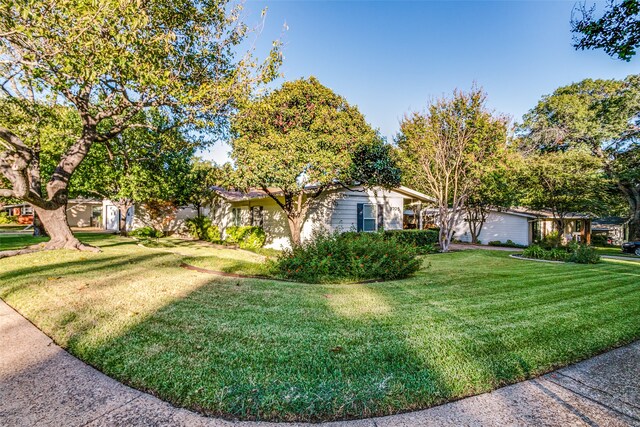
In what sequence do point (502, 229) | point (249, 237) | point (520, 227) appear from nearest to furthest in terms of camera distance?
point (249, 237)
point (520, 227)
point (502, 229)

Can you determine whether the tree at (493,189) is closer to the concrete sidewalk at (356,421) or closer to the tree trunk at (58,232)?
the concrete sidewalk at (356,421)

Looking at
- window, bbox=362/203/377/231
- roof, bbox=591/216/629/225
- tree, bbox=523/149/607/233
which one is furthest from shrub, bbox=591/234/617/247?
window, bbox=362/203/377/231

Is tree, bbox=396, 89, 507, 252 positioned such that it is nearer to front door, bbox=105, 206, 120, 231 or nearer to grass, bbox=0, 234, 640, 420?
grass, bbox=0, 234, 640, 420

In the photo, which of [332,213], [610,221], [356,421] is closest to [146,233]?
[332,213]

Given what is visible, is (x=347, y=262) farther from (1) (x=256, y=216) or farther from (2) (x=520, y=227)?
(2) (x=520, y=227)

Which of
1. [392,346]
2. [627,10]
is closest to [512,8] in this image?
[627,10]

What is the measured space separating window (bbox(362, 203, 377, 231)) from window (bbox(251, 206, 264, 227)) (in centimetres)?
598

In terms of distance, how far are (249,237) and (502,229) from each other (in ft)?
63.7

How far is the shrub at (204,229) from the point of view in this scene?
2091 cm

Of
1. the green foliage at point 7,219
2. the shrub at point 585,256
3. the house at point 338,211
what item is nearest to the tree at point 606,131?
the house at point 338,211

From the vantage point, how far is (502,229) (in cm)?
2423

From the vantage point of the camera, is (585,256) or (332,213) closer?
(585,256)

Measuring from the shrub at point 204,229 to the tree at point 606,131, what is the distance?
2212 cm

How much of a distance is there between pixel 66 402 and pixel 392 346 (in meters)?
2.85
